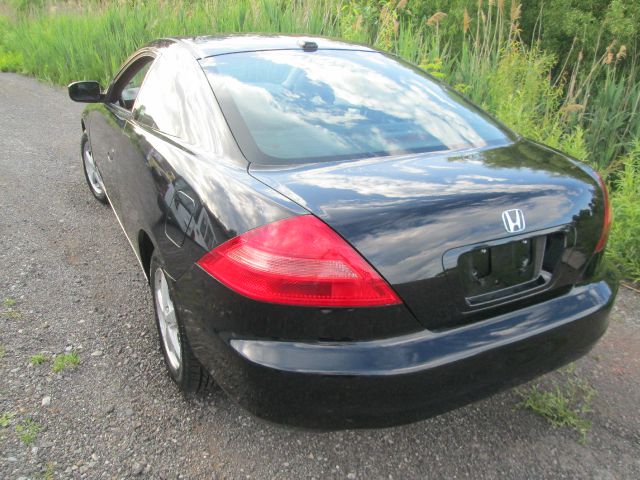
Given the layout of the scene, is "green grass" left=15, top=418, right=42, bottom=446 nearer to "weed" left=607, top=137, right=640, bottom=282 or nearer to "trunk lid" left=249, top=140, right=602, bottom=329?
"trunk lid" left=249, top=140, right=602, bottom=329

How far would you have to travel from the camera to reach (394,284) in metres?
1.58

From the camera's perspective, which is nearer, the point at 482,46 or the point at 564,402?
the point at 564,402

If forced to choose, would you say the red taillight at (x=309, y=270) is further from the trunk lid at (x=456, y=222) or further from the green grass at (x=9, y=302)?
the green grass at (x=9, y=302)

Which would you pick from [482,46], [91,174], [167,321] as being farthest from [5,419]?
[482,46]

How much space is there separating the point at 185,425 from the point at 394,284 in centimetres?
118

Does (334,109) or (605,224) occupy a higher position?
(334,109)

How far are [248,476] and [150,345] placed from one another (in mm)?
1025

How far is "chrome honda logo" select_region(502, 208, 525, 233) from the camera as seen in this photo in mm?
1693

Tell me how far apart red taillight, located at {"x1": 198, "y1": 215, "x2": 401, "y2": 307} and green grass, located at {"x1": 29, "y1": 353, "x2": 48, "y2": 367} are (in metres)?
1.54

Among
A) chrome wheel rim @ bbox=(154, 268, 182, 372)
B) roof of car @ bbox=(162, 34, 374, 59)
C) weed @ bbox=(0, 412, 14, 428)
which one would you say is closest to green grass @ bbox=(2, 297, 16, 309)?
weed @ bbox=(0, 412, 14, 428)

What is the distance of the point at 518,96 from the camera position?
4918 millimetres

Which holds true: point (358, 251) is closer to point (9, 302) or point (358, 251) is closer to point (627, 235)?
point (9, 302)

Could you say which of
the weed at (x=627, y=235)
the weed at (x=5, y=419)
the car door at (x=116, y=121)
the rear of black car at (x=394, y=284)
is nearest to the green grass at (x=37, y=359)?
the weed at (x=5, y=419)

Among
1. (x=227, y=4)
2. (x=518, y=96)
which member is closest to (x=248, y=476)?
(x=518, y=96)
